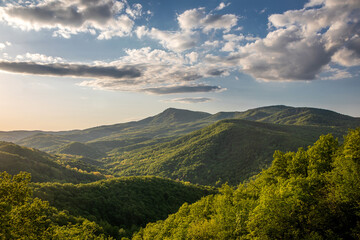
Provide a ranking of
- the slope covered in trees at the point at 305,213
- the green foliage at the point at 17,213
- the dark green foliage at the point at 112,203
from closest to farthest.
Result: the green foliage at the point at 17,213 → the slope covered in trees at the point at 305,213 → the dark green foliage at the point at 112,203

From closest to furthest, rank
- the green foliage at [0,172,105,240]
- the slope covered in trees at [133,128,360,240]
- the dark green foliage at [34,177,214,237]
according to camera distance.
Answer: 1. the green foliage at [0,172,105,240]
2. the slope covered in trees at [133,128,360,240]
3. the dark green foliage at [34,177,214,237]

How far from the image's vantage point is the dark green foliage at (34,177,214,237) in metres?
129

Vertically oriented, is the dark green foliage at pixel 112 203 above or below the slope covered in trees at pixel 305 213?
below

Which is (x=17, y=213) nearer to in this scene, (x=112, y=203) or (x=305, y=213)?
(x=305, y=213)

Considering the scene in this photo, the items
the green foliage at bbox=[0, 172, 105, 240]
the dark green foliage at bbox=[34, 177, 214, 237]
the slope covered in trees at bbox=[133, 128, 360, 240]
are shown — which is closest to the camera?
the green foliage at bbox=[0, 172, 105, 240]

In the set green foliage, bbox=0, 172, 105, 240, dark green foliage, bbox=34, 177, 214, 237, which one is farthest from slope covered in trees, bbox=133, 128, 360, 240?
dark green foliage, bbox=34, 177, 214, 237

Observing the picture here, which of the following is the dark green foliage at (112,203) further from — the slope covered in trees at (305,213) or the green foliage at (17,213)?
the green foliage at (17,213)

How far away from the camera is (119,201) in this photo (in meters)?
162

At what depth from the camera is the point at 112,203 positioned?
509 ft

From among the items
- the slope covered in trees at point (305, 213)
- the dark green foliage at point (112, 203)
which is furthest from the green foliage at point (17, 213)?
the dark green foliage at point (112, 203)

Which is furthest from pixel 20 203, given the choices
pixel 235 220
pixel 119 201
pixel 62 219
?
pixel 119 201

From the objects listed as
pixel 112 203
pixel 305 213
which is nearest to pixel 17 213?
pixel 305 213

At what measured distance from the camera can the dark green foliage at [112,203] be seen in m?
129

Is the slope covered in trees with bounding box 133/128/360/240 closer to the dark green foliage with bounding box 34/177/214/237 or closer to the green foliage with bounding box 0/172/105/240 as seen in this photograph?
the green foliage with bounding box 0/172/105/240
